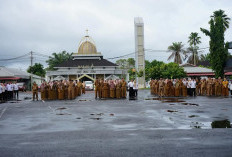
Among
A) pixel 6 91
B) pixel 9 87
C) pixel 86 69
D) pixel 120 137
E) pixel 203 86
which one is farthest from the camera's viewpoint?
pixel 86 69

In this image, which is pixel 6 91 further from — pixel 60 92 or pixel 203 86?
pixel 203 86

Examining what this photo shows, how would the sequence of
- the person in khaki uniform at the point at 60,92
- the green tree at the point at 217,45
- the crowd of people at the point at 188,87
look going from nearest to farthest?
the person in khaki uniform at the point at 60,92
the crowd of people at the point at 188,87
the green tree at the point at 217,45

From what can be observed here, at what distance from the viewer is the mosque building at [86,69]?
203ft

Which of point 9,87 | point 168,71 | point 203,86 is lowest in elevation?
point 203,86

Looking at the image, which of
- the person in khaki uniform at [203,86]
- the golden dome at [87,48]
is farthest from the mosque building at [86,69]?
the person in khaki uniform at [203,86]

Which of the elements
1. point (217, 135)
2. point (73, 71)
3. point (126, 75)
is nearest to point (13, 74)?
point (73, 71)

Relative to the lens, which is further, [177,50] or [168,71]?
[177,50]

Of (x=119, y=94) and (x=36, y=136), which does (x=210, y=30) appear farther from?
(x=36, y=136)

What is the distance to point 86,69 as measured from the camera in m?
62.5

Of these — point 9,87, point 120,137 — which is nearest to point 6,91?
point 9,87

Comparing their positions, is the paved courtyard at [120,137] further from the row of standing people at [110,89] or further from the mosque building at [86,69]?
the mosque building at [86,69]

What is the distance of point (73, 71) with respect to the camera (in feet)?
208

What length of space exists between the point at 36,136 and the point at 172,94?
2127 centimetres

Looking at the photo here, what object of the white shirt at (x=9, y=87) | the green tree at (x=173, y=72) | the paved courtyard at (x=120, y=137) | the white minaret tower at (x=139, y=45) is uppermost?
the white minaret tower at (x=139, y=45)
